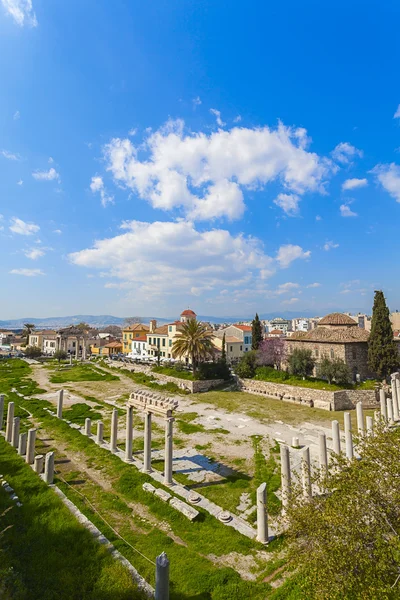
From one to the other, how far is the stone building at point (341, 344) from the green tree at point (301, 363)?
1.30 metres

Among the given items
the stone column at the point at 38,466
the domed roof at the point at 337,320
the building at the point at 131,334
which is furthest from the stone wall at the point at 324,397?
the building at the point at 131,334

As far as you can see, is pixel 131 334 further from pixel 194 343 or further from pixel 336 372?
pixel 336 372

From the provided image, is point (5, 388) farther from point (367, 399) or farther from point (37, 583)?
point (367, 399)

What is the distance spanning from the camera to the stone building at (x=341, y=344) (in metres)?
35.7

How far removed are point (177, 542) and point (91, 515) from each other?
3.23 m

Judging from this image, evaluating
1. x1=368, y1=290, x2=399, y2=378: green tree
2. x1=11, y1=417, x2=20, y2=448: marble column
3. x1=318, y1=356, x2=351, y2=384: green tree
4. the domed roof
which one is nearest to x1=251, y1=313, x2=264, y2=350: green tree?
the domed roof

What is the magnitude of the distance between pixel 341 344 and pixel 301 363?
5.42 meters

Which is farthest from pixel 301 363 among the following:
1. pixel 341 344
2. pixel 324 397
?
pixel 324 397

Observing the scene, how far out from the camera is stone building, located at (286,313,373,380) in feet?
117

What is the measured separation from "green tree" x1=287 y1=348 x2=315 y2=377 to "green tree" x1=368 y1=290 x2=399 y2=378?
6328 millimetres

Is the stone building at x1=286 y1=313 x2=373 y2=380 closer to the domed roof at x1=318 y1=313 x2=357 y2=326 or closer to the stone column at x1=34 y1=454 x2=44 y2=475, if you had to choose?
the domed roof at x1=318 y1=313 x2=357 y2=326

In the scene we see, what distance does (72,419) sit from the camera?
883 inches

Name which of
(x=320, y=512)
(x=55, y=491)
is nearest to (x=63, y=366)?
(x=55, y=491)

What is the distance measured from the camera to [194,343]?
3706 cm
